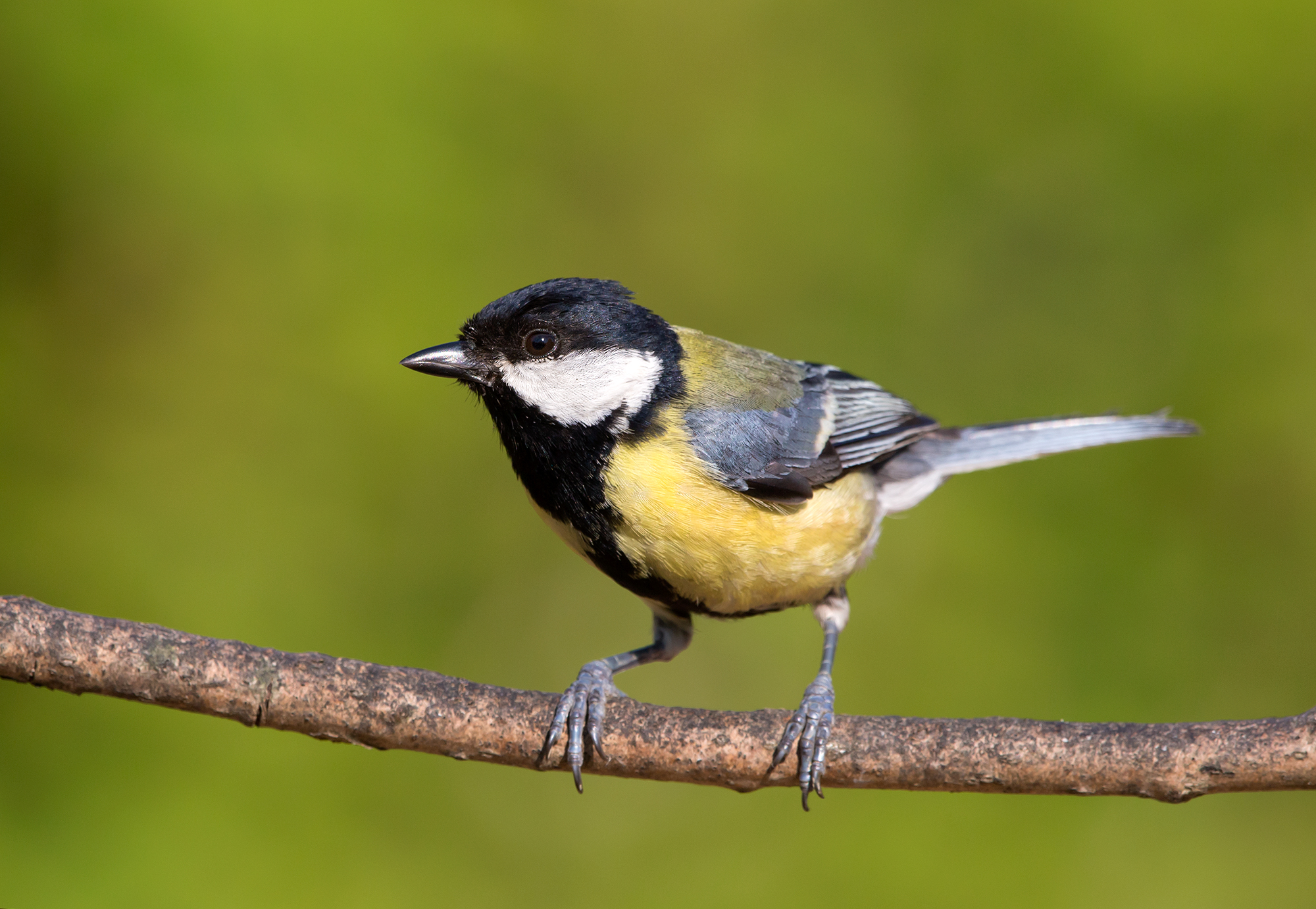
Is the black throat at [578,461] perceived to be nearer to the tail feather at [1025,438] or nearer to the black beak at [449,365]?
the black beak at [449,365]

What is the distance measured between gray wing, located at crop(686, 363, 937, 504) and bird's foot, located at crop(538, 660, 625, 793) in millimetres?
481

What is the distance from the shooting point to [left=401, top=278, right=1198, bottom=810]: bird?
6.61 feet

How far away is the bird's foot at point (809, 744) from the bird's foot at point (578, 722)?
0.32m

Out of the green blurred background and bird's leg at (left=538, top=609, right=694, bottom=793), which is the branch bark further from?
the green blurred background

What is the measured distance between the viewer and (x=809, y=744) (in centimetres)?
194

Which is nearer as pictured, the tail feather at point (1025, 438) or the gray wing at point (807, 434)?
the gray wing at point (807, 434)

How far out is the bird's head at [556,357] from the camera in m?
2.09

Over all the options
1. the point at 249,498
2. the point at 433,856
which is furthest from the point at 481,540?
the point at 433,856

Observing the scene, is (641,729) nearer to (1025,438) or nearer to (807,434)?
(807,434)

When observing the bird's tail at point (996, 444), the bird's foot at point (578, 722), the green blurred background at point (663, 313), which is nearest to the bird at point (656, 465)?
the bird's foot at point (578, 722)

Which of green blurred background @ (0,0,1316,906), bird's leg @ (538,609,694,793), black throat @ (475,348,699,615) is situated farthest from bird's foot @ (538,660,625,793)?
green blurred background @ (0,0,1316,906)

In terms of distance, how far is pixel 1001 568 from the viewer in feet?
9.64

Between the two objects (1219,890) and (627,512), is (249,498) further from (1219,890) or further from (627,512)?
(1219,890)

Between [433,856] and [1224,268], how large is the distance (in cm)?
261
